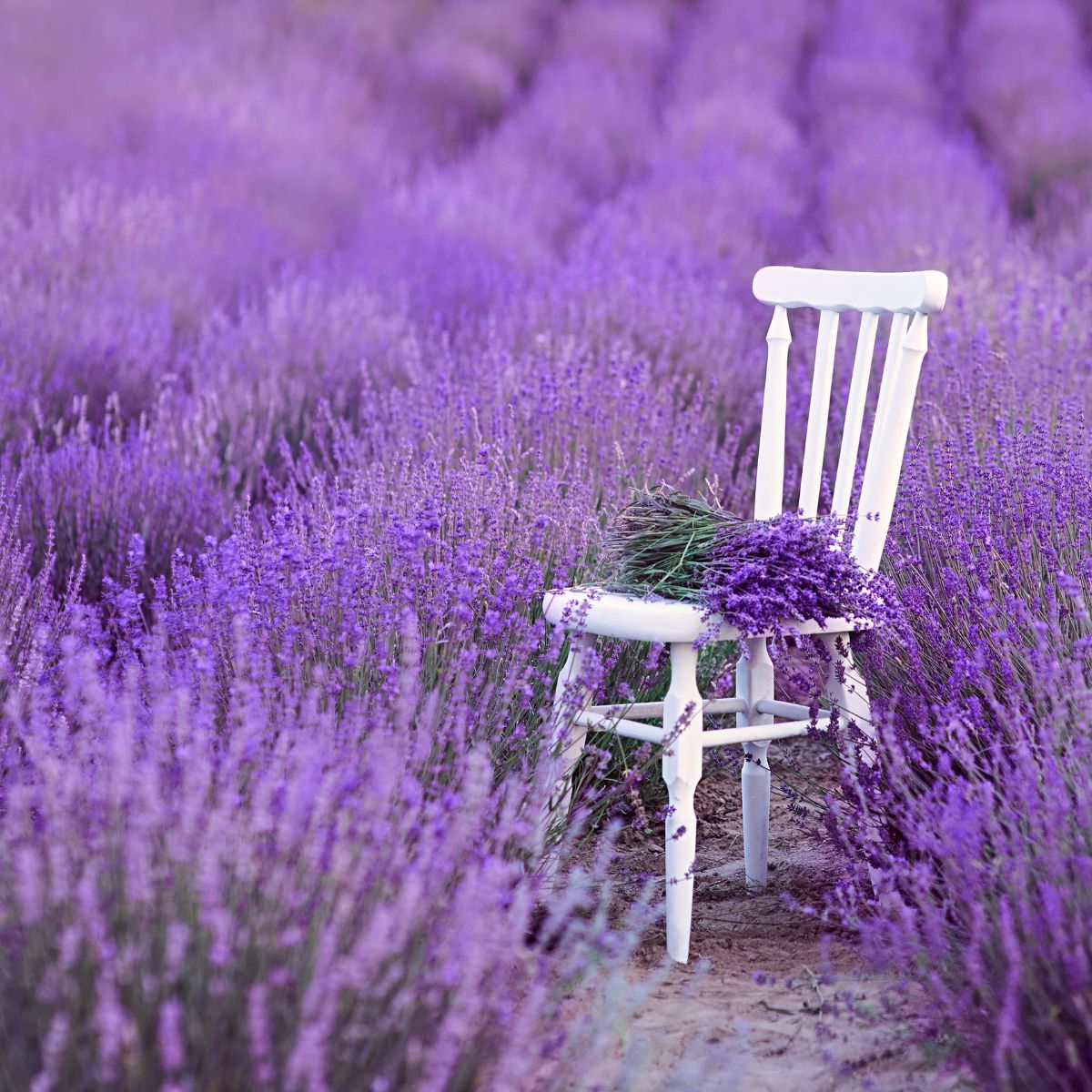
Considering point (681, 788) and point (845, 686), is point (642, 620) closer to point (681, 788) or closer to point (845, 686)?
point (681, 788)

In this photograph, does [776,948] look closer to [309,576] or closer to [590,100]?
[309,576]

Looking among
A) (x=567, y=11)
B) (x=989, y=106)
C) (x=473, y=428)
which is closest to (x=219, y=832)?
(x=473, y=428)

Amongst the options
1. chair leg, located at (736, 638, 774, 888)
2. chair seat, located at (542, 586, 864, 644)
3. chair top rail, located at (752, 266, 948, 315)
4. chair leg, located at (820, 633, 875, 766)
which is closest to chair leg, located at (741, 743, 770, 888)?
chair leg, located at (736, 638, 774, 888)

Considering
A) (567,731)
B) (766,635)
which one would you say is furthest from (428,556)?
(766,635)

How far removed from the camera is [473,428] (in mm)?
3082

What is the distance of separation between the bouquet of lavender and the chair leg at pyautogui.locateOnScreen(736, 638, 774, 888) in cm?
25

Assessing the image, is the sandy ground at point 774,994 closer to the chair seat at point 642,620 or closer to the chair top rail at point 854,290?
the chair seat at point 642,620

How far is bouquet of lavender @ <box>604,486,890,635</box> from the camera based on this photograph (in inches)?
76.7

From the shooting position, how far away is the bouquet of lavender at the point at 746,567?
1.95 meters

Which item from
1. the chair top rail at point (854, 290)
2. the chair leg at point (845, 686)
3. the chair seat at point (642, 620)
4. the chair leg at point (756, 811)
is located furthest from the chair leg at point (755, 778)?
the chair top rail at point (854, 290)

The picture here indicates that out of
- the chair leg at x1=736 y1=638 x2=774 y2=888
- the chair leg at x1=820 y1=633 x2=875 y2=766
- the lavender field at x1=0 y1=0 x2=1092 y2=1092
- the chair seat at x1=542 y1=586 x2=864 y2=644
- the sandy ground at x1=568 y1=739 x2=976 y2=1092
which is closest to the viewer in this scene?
the lavender field at x1=0 y1=0 x2=1092 y2=1092

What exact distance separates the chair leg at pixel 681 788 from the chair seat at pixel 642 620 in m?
0.04

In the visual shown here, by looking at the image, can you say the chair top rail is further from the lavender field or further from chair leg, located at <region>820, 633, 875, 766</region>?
chair leg, located at <region>820, 633, 875, 766</region>

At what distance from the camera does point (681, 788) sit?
1.97 m
